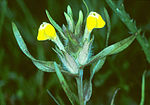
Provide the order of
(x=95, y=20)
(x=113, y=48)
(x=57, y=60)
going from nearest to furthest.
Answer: (x=95, y=20)
(x=113, y=48)
(x=57, y=60)

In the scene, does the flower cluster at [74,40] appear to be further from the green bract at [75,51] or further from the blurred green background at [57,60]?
the blurred green background at [57,60]

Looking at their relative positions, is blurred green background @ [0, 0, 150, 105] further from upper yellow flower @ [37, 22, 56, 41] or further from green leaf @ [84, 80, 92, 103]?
upper yellow flower @ [37, 22, 56, 41]

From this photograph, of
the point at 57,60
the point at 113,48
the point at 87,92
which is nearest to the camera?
the point at 113,48

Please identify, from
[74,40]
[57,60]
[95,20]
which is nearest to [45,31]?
[74,40]

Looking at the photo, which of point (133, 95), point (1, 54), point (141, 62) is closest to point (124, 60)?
point (141, 62)

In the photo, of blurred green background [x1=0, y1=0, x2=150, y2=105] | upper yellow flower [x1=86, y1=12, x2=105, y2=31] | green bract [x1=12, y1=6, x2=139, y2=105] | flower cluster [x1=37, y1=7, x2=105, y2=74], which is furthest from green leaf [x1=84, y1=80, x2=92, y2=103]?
blurred green background [x1=0, y1=0, x2=150, y2=105]

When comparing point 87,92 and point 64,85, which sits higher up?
point 64,85

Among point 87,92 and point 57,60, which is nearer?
point 87,92

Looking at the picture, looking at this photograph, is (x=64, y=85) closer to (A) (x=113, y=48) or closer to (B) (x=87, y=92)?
(B) (x=87, y=92)
